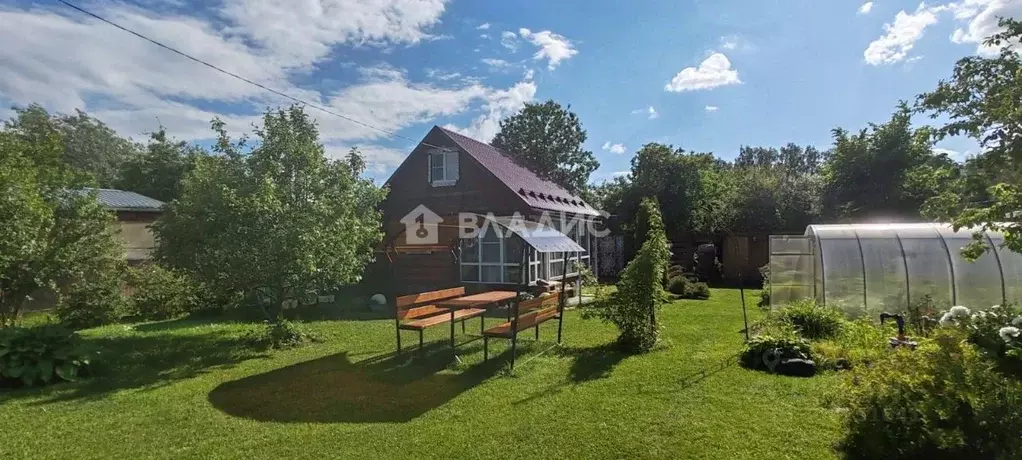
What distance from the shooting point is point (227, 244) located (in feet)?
27.3

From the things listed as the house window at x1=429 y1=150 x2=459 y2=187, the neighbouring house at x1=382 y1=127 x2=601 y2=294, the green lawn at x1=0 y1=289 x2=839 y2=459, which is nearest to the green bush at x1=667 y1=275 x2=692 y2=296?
the neighbouring house at x1=382 y1=127 x2=601 y2=294

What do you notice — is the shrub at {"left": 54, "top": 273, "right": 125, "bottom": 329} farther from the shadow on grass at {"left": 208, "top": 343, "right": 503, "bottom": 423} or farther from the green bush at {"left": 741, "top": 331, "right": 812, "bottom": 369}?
the green bush at {"left": 741, "top": 331, "right": 812, "bottom": 369}

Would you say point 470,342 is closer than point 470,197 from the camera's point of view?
Yes

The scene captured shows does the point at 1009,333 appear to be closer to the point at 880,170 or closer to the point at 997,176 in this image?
the point at 997,176

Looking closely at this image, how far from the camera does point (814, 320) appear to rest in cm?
816

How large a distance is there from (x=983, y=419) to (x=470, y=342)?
6823 mm

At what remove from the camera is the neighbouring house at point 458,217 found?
48.9 ft

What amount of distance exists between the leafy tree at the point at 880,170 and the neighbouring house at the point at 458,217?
404 inches

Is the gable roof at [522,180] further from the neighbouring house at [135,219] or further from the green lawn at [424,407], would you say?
the neighbouring house at [135,219]

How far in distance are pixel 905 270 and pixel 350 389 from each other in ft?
31.5

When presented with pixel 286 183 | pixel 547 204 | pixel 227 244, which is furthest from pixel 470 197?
pixel 227 244

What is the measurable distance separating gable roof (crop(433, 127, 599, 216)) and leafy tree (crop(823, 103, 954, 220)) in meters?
9.61

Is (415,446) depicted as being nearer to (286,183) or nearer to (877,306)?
(286,183)

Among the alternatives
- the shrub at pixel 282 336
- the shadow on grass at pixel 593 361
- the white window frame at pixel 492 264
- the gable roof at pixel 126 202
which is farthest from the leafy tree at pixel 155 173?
the shadow on grass at pixel 593 361
